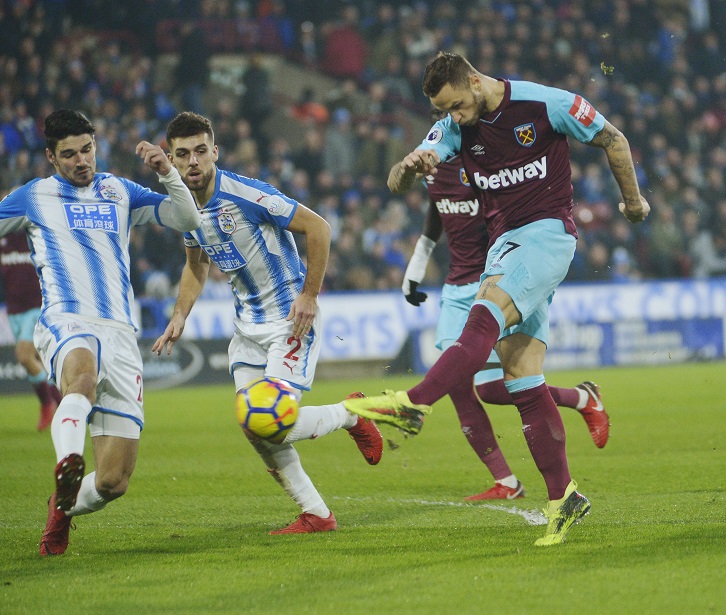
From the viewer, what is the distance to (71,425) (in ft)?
15.0

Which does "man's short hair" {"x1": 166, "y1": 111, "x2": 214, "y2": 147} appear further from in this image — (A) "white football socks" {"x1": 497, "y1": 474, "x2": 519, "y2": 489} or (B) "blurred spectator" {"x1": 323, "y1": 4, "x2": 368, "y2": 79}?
(B) "blurred spectator" {"x1": 323, "y1": 4, "x2": 368, "y2": 79}

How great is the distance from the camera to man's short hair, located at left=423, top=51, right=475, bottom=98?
4.70 meters

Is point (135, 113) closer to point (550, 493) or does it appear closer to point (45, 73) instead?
point (45, 73)

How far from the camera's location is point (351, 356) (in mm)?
16047

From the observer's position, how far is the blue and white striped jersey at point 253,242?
544 centimetres

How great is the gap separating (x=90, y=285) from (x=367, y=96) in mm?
16329

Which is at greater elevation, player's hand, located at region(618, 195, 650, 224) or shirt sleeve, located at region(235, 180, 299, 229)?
player's hand, located at region(618, 195, 650, 224)

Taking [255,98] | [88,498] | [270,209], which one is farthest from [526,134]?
[255,98]

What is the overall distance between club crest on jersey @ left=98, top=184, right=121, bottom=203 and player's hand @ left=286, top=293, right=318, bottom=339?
1.03m

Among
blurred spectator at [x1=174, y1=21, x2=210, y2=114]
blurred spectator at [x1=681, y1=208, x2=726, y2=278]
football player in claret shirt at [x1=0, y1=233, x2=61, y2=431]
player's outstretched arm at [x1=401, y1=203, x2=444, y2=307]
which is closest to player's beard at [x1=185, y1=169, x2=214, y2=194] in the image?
player's outstretched arm at [x1=401, y1=203, x2=444, y2=307]

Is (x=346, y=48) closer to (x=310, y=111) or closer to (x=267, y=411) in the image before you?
(x=310, y=111)

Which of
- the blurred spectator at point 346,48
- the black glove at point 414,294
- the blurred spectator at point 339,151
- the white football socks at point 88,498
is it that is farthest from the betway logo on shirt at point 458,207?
the blurred spectator at point 346,48

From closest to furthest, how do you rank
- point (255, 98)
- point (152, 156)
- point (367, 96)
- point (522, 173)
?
1. point (152, 156)
2. point (522, 173)
3. point (255, 98)
4. point (367, 96)

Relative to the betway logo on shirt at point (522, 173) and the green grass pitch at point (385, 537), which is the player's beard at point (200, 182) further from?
the green grass pitch at point (385, 537)
